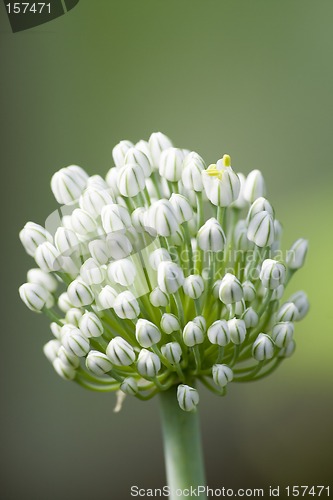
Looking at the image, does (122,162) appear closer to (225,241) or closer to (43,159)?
(225,241)

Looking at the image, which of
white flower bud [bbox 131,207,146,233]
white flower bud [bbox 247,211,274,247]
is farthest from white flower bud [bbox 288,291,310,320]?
white flower bud [bbox 131,207,146,233]

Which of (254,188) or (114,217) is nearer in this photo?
(114,217)

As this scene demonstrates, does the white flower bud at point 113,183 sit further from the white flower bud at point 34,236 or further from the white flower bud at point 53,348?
the white flower bud at point 53,348

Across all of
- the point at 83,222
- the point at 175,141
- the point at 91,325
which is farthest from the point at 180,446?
the point at 175,141

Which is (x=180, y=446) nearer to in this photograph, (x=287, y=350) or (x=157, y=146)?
(x=287, y=350)

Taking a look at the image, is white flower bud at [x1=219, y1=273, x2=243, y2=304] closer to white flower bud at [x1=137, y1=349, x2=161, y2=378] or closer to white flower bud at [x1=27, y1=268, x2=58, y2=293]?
white flower bud at [x1=137, y1=349, x2=161, y2=378]
